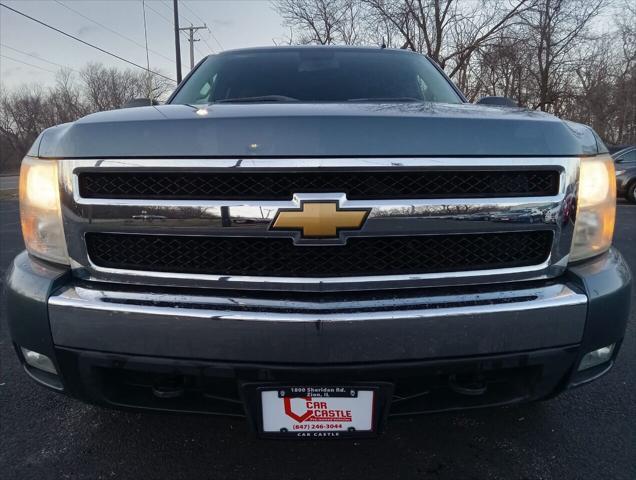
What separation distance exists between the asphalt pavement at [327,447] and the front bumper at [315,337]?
355mm

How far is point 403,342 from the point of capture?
4.53 feet

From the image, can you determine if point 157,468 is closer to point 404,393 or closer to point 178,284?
point 178,284

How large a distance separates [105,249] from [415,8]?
22218 millimetres

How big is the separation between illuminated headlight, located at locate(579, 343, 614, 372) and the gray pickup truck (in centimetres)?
2

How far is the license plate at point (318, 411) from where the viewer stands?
4.71 ft

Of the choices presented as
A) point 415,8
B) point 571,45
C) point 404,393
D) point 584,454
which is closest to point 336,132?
point 404,393

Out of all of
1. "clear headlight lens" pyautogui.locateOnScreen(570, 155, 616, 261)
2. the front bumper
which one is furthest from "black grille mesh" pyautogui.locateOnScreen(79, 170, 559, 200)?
the front bumper

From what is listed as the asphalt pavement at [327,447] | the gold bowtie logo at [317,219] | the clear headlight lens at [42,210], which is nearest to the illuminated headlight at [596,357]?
Result: the asphalt pavement at [327,447]

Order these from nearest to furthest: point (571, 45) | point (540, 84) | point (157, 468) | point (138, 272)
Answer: point (138, 272), point (157, 468), point (571, 45), point (540, 84)

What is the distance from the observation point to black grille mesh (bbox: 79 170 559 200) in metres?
1.39

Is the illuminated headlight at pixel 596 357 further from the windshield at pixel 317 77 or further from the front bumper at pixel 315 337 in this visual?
the windshield at pixel 317 77

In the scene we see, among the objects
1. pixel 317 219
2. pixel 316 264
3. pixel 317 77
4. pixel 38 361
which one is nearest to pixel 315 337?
pixel 316 264

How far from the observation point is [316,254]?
145 centimetres

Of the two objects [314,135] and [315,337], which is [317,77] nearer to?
[314,135]
